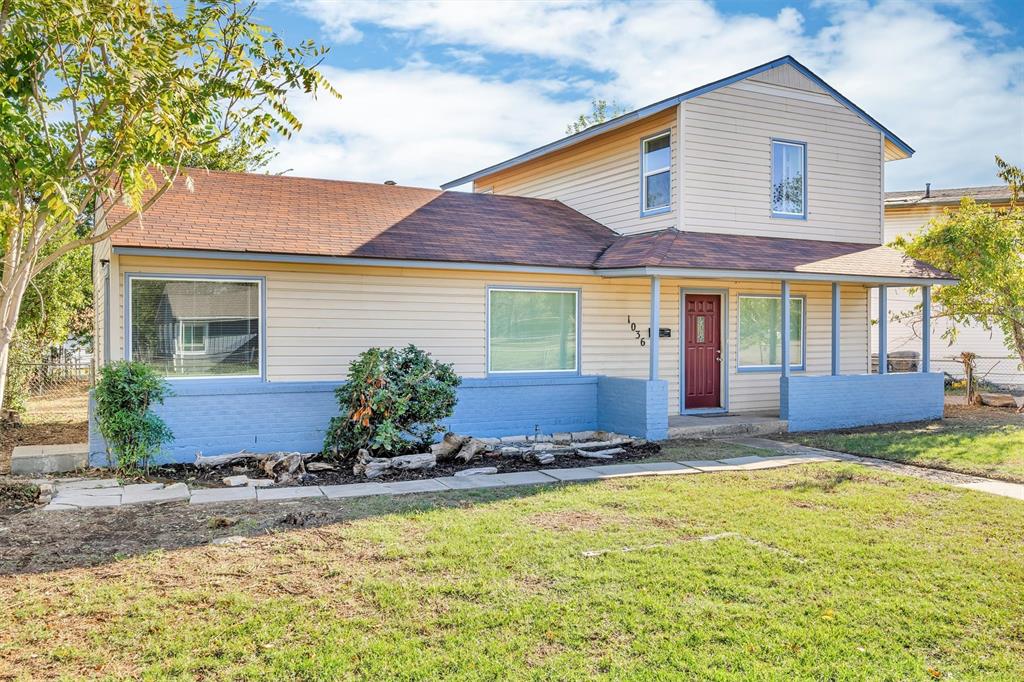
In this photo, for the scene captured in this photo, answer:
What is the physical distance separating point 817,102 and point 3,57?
13343 mm

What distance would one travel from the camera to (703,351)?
559 inches

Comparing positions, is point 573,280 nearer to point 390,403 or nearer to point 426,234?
point 426,234

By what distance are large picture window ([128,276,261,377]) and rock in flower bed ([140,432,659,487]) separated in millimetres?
1354

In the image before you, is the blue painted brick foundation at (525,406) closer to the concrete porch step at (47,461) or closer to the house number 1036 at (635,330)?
the house number 1036 at (635,330)

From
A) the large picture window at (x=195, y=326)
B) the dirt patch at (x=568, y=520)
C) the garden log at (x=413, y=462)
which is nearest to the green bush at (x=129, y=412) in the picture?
the large picture window at (x=195, y=326)

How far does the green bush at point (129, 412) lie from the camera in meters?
9.02

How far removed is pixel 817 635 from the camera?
14.3 ft

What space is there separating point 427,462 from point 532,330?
3637 mm

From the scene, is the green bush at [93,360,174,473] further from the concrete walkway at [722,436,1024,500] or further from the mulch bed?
the concrete walkway at [722,436,1024,500]

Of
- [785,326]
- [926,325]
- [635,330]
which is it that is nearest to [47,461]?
[635,330]

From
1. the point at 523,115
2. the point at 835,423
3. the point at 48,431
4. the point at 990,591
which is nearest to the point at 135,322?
the point at 48,431

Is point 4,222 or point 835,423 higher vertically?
point 4,222

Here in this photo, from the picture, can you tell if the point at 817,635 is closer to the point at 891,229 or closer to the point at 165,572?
the point at 165,572

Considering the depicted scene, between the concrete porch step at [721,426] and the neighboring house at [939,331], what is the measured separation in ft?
28.5
